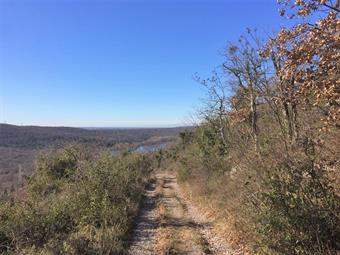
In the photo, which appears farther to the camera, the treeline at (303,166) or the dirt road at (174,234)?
the dirt road at (174,234)

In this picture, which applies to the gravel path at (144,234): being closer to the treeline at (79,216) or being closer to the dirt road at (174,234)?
the dirt road at (174,234)

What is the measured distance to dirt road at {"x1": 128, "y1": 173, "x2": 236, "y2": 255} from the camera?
10.3 m

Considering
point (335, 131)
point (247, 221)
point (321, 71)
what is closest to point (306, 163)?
point (335, 131)

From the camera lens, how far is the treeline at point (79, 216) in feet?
31.0

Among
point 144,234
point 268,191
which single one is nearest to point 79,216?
point 144,234

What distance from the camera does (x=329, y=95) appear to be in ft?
16.9

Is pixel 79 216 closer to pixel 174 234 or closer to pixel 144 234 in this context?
pixel 144 234

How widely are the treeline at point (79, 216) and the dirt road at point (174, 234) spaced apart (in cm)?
57

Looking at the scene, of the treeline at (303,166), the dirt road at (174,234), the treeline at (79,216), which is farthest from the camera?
the dirt road at (174,234)

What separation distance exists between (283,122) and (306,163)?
19.9 feet

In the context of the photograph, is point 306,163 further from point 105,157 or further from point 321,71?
point 105,157

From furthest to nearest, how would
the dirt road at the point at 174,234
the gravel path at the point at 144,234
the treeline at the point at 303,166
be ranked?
the gravel path at the point at 144,234, the dirt road at the point at 174,234, the treeline at the point at 303,166

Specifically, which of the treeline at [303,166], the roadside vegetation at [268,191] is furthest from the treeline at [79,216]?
the treeline at [303,166]

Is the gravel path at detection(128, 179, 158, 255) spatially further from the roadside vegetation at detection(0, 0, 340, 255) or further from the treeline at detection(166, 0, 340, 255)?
the treeline at detection(166, 0, 340, 255)
